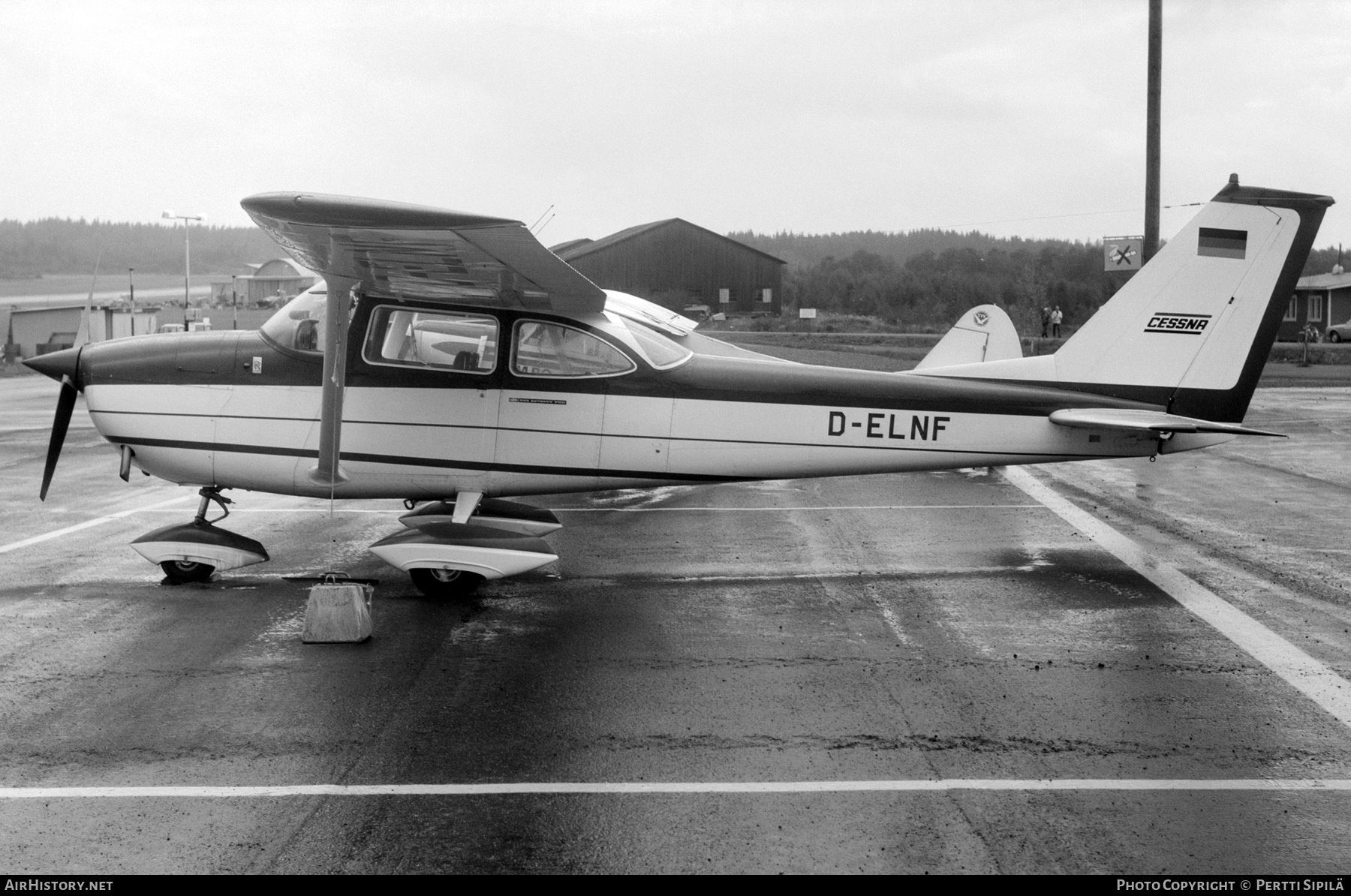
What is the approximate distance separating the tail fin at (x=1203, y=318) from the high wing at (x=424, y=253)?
306 centimetres

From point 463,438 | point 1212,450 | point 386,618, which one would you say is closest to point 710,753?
point 386,618

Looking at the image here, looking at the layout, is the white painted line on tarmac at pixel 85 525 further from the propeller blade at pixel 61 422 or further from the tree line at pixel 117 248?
the tree line at pixel 117 248

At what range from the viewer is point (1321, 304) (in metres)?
60.7

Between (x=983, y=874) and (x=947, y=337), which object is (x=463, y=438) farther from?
(x=947, y=337)

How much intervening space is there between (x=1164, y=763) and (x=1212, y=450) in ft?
40.3

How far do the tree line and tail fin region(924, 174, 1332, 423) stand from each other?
129 metres

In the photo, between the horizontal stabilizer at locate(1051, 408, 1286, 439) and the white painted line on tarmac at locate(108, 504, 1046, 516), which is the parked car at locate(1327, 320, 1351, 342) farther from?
the horizontal stabilizer at locate(1051, 408, 1286, 439)

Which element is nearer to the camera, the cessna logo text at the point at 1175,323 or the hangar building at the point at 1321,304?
the cessna logo text at the point at 1175,323

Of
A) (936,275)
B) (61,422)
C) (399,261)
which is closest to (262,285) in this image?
(936,275)

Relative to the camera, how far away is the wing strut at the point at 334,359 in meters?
7.85

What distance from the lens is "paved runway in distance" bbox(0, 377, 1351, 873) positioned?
165 inches

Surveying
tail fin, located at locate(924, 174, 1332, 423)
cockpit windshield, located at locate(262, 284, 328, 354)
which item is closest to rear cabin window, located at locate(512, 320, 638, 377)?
cockpit windshield, located at locate(262, 284, 328, 354)

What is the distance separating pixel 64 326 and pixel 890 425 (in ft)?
154

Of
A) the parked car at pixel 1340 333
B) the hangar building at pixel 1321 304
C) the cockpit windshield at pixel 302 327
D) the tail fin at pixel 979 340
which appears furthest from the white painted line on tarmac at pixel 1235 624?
the hangar building at pixel 1321 304
